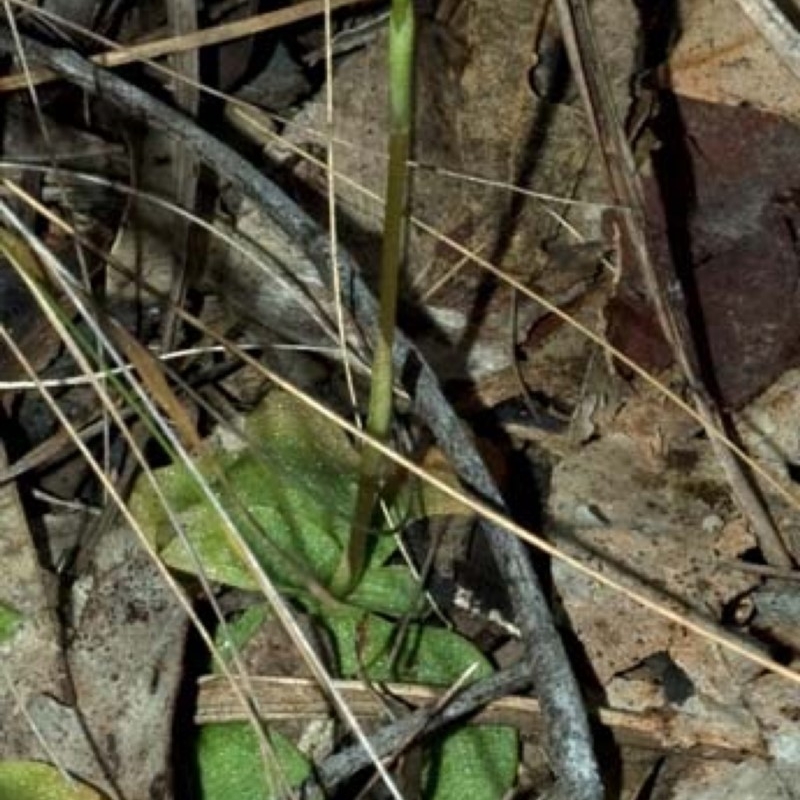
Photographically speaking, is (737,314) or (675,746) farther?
(737,314)

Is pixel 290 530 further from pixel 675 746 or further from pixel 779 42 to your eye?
pixel 779 42

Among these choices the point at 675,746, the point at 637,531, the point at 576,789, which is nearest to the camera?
the point at 576,789

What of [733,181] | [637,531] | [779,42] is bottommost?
[637,531]

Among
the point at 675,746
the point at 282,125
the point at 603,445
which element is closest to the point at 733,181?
the point at 603,445

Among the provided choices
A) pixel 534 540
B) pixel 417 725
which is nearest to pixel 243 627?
pixel 417 725

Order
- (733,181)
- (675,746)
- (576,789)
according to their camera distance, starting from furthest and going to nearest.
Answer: (733,181) < (675,746) < (576,789)

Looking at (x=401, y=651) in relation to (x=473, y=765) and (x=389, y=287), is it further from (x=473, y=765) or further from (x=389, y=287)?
(x=389, y=287)

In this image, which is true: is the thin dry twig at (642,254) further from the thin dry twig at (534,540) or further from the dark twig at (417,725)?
the dark twig at (417,725)

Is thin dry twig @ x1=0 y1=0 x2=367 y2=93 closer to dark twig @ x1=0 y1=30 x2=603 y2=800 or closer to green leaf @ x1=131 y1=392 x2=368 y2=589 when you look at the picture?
dark twig @ x1=0 y1=30 x2=603 y2=800
